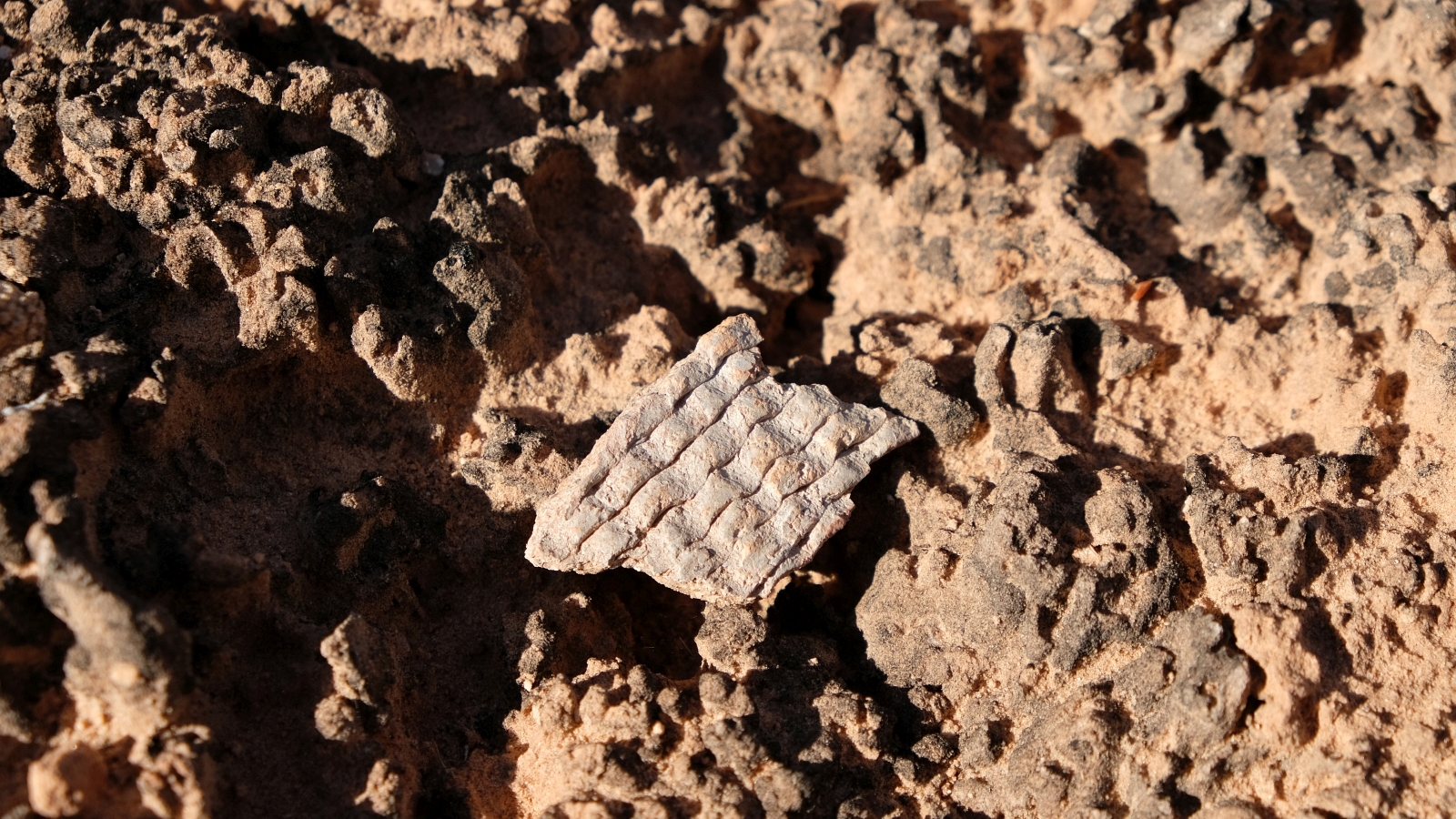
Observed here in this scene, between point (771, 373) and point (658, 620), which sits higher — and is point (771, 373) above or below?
above

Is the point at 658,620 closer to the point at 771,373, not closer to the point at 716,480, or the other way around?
the point at 716,480

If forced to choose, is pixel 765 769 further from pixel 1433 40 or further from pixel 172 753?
pixel 1433 40

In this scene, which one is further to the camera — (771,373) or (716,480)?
(771,373)

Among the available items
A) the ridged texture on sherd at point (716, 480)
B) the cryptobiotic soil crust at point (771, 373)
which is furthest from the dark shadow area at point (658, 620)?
the ridged texture on sherd at point (716, 480)

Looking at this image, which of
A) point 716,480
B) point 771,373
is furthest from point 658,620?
point 771,373

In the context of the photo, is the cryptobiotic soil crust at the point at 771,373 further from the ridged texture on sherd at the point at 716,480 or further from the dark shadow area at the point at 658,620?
the ridged texture on sherd at the point at 716,480

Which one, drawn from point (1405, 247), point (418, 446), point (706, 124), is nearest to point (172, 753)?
point (418, 446)

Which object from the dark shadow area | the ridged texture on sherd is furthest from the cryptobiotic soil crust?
the ridged texture on sherd

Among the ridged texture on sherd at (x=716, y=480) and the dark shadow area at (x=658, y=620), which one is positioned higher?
the ridged texture on sherd at (x=716, y=480)
